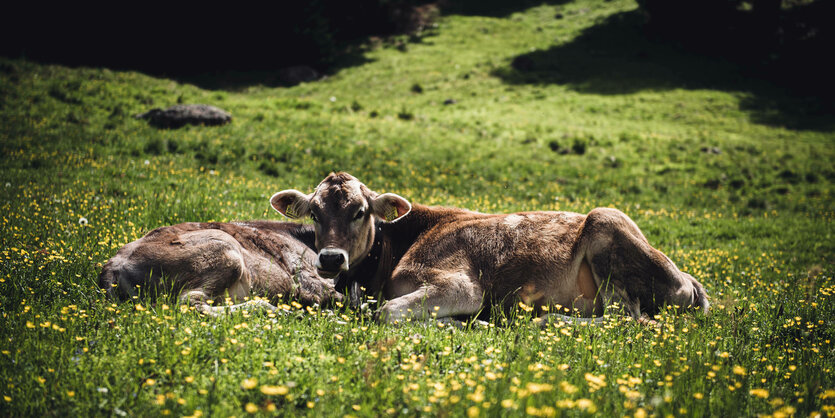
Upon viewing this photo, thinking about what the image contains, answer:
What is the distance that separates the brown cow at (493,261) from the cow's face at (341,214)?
0.01 metres

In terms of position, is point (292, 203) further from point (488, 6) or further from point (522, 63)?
point (488, 6)

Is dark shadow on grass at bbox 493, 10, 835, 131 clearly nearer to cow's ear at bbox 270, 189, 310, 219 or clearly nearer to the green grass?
the green grass

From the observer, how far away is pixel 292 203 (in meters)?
6.97

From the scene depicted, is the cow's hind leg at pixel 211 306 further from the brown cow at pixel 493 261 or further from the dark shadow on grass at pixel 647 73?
the dark shadow on grass at pixel 647 73

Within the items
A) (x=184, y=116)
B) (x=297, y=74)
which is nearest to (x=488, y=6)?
(x=297, y=74)

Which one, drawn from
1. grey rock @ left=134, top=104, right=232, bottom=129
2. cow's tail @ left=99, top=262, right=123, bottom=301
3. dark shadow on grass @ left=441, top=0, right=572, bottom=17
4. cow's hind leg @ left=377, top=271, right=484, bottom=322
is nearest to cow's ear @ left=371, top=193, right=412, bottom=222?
cow's hind leg @ left=377, top=271, right=484, bottom=322

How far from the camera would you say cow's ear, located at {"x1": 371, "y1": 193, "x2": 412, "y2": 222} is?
6.75 metres

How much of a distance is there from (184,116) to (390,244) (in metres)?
13.9

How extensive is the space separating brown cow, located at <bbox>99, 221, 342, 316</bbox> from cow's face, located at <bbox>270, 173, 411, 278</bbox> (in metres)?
0.50

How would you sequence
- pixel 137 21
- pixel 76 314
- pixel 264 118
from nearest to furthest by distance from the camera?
pixel 76 314 < pixel 264 118 < pixel 137 21

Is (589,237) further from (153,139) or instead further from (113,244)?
(153,139)

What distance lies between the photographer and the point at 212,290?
588 centimetres

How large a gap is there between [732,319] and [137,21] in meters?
37.1

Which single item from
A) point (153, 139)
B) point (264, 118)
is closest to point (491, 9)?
point (264, 118)
